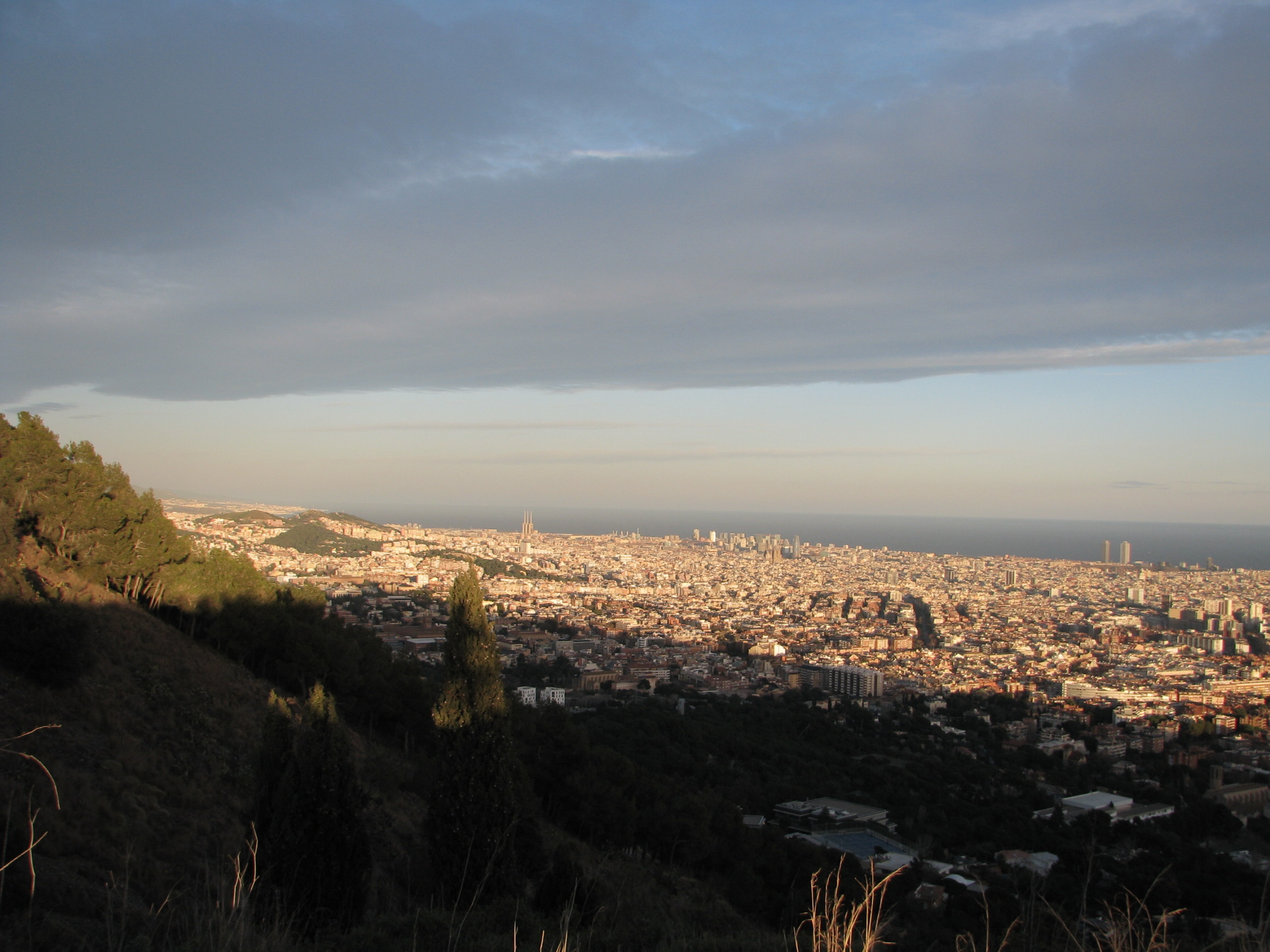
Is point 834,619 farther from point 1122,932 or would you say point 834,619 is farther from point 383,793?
point 1122,932

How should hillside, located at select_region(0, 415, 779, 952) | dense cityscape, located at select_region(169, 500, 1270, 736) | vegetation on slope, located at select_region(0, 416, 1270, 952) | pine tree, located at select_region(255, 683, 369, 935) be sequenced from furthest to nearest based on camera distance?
dense cityscape, located at select_region(169, 500, 1270, 736), pine tree, located at select_region(255, 683, 369, 935), vegetation on slope, located at select_region(0, 416, 1270, 952), hillside, located at select_region(0, 415, 779, 952)

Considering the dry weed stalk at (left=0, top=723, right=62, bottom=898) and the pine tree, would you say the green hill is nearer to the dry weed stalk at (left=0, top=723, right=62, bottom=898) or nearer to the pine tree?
the pine tree

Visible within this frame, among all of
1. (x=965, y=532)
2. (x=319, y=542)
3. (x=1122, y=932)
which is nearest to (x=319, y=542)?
(x=319, y=542)

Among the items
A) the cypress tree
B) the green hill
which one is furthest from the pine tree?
the green hill

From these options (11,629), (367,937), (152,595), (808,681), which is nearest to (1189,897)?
(367,937)

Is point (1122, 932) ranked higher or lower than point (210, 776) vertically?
higher

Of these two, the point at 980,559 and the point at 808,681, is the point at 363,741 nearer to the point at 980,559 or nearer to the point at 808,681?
the point at 808,681
